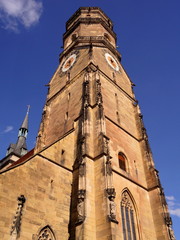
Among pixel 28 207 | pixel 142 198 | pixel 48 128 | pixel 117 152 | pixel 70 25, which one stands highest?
pixel 70 25

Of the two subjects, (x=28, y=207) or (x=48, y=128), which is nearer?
(x=28, y=207)

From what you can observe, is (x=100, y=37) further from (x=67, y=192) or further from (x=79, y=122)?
(x=67, y=192)

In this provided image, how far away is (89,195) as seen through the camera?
988cm

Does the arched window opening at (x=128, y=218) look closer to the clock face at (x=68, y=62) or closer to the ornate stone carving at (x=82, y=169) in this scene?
the ornate stone carving at (x=82, y=169)

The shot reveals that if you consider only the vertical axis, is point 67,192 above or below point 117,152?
below

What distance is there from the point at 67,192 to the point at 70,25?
1969 centimetres

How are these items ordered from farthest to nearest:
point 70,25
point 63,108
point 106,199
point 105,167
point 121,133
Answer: point 70,25 → point 63,108 → point 121,133 → point 105,167 → point 106,199

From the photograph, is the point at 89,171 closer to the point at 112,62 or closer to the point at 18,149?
the point at 112,62

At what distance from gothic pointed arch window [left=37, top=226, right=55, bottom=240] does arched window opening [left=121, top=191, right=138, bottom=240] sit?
324 centimetres

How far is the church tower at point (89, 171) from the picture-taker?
29.7ft

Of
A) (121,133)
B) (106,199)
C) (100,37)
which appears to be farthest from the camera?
(100,37)

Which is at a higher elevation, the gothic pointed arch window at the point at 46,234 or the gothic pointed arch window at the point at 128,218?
the gothic pointed arch window at the point at 128,218

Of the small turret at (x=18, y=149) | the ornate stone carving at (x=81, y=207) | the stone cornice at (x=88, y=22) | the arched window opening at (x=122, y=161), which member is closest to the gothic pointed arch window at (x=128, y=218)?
the arched window opening at (x=122, y=161)

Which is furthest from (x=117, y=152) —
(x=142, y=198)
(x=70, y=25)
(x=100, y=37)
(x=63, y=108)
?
(x=70, y=25)
